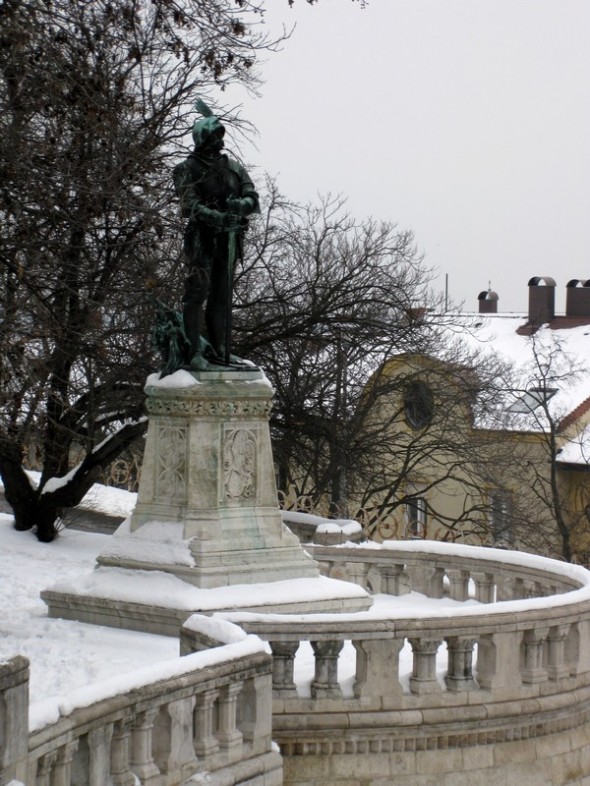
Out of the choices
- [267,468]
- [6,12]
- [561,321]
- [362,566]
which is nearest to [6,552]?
[362,566]

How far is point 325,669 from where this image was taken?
9.69m

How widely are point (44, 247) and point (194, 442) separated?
1934mm

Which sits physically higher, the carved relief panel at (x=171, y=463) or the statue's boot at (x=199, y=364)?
the statue's boot at (x=199, y=364)

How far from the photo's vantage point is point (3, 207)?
10.1 metres

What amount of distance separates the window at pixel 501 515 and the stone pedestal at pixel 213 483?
2041 centimetres

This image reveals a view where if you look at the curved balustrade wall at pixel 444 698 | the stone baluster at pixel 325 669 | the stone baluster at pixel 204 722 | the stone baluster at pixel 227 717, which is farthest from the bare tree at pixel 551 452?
the stone baluster at pixel 204 722

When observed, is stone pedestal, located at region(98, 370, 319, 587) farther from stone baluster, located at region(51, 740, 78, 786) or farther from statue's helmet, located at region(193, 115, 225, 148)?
stone baluster, located at region(51, 740, 78, 786)

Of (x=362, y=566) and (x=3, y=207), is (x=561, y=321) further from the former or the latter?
(x=3, y=207)

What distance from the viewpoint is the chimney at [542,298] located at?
4628 cm

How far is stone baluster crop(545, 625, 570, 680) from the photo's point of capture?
10.6 metres

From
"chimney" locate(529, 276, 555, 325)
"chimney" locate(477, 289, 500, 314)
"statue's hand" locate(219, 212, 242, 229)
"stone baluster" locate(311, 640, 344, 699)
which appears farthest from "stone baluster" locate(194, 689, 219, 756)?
"chimney" locate(477, 289, 500, 314)

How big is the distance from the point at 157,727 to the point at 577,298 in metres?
40.3

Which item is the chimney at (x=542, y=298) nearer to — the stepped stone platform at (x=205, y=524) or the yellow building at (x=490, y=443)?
the yellow building at (x=490, y=443)

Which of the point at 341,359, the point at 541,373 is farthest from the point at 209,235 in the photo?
the point at 541,373
